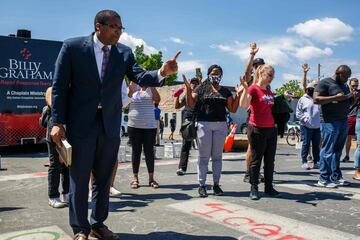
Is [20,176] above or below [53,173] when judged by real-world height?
below

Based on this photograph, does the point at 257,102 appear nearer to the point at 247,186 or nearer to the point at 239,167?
the point at 247,186

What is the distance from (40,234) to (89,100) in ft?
4.76

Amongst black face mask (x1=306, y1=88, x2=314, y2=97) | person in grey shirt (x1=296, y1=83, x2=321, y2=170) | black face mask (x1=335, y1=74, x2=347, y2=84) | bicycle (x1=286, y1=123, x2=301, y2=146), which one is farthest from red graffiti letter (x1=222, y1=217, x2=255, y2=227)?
bicycle (x1=286, y1=123, x2=301, y2=146)

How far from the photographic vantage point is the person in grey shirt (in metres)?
8.14

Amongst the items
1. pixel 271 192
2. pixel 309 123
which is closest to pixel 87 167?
pixel 271 192

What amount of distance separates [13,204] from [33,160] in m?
5.14

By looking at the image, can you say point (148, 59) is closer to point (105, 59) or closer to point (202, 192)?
point (202, 192)

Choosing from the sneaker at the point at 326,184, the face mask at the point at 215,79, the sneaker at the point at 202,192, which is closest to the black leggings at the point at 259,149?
the sneaker at the point at 202,192

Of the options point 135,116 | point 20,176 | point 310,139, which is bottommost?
point 20,176

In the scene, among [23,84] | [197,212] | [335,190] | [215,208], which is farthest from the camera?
[23,84]

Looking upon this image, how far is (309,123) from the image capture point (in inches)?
320

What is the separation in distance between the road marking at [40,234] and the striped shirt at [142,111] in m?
2.42

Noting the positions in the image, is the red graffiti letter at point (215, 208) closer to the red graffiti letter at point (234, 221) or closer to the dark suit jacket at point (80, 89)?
the red graffiti letter at point (234, 221)

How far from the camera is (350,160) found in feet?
32.3
